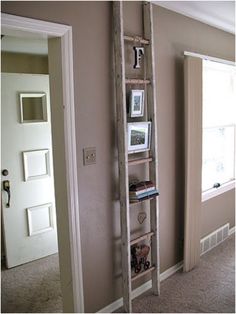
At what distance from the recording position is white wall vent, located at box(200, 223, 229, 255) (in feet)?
10.9

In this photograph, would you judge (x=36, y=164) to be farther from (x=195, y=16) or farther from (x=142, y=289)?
A: (x=195, y=16)

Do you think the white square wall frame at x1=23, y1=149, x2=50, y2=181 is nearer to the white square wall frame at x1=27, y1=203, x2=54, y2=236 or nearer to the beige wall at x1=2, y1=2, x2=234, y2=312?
the white square wall frame at x1=27, y1=203, x2=54, y2=236

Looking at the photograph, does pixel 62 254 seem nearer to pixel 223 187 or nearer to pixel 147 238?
pixel 147 238

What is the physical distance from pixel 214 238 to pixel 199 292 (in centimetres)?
98

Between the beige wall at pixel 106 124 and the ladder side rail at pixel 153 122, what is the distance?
0.08m

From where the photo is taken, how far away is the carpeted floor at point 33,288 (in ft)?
8.16

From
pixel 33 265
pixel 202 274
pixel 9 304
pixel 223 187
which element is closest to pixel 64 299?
pixel 9 304

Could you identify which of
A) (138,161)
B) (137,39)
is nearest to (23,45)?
(137,39)

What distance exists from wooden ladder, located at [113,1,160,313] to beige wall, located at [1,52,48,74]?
1775 millimetres

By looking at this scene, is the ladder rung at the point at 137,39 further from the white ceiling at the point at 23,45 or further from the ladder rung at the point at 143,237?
the ladder rung at the point at 143,237

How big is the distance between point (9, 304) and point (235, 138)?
306 centimetres

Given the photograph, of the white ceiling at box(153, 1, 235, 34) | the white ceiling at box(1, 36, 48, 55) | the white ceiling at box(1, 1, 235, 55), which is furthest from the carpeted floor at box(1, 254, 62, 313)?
the white ceiling at box(153, 1, 235, 34)

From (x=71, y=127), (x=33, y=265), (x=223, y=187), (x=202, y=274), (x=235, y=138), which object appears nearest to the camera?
(x=71, y=127)

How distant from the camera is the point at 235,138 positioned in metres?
3.96
